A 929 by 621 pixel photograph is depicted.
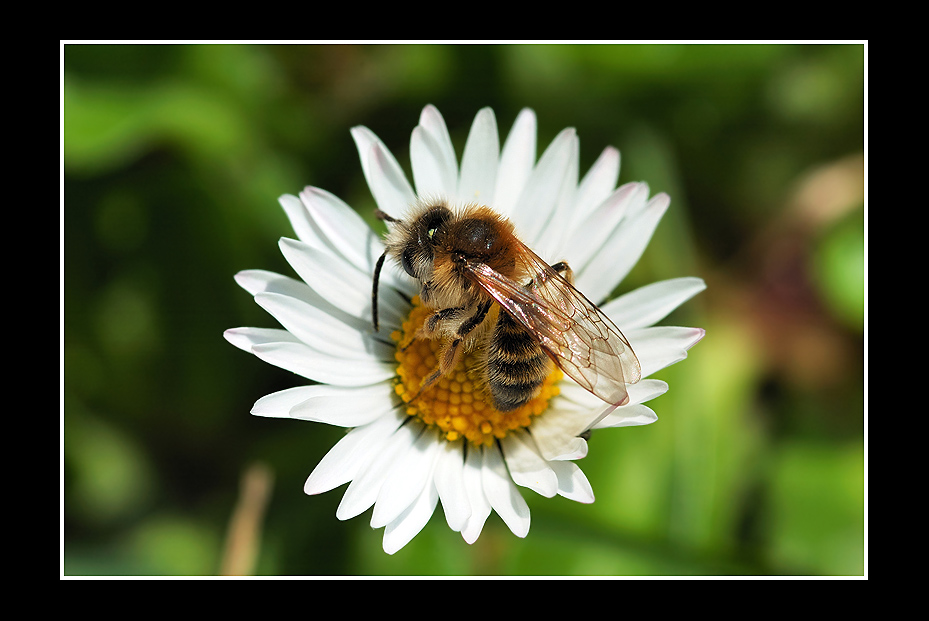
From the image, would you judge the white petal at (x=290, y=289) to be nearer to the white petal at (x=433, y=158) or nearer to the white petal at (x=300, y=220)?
Answer: the white petal at (x=300, y=220)

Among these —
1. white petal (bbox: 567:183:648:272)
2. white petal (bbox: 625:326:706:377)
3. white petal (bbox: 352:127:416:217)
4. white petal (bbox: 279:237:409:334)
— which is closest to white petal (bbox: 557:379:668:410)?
white petal (bbox: 625:326:706:377)

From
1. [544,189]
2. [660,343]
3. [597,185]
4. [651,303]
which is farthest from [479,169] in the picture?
[660,343]

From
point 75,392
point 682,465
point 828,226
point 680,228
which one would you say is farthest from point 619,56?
point 75,392

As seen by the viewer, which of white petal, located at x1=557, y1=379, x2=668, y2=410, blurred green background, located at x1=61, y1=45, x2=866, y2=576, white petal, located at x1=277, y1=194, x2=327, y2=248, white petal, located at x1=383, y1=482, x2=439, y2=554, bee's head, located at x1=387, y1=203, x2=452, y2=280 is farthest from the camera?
blurred green background, located at x1=61, y1=45, x2=866, y2=576

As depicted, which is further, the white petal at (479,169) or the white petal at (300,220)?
the white petal at (479,169)

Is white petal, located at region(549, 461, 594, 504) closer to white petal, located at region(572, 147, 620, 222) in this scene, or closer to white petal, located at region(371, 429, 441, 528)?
white petal, located at region(371, 429, 441, 528)

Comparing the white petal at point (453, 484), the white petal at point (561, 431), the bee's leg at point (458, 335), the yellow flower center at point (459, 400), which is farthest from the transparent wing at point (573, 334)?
the white petal at point (453, 484)
